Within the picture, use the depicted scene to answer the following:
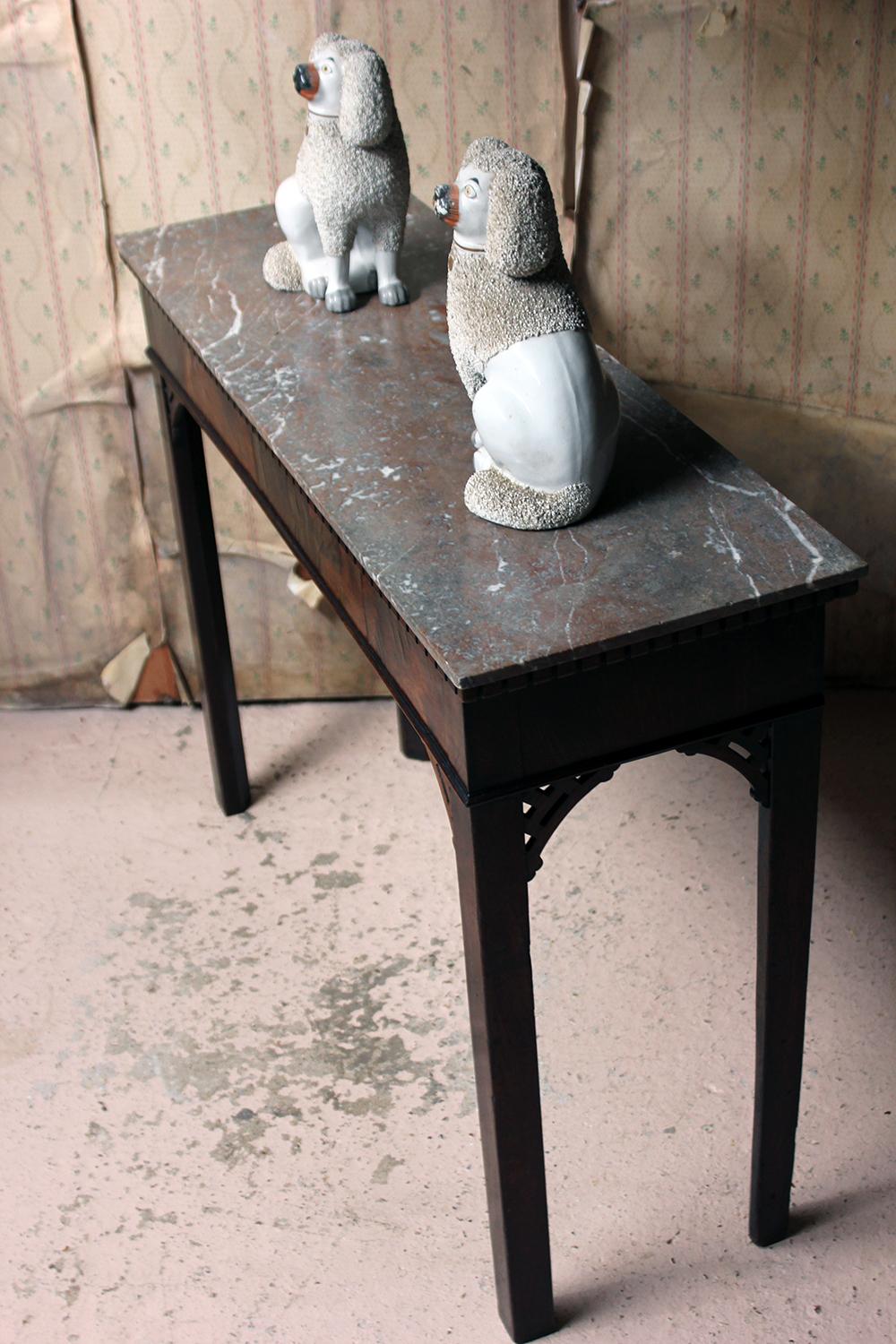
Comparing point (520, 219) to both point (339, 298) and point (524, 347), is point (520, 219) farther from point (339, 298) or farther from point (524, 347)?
point (339, 298)

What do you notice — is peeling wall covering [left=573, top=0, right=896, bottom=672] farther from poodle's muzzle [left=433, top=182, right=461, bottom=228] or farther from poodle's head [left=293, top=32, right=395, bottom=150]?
poodle's muzzle [left=433, top=182, right=461, bottom=228]

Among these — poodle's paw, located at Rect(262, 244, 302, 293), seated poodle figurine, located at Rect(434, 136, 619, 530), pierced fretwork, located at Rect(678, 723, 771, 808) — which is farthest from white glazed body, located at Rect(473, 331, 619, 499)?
poodle's paw, located at Rect(262, 244, 302, 293)

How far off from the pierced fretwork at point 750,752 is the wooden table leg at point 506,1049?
0.73ft

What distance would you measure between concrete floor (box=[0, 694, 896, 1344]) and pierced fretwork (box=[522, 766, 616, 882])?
72 centimetres

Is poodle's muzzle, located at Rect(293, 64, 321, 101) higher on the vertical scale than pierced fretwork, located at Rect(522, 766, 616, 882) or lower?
higher

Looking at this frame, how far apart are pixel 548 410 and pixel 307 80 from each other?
765 mm

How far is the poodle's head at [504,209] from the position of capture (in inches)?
62.4

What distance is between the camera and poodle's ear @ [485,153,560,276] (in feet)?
5.19

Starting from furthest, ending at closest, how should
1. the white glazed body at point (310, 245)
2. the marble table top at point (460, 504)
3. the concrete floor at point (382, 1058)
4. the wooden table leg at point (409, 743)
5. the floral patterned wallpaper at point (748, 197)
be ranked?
the wooden table leg at point (409, 743), the floral patterned wallpaper at point (748, 197), the white glazed body at point (310, 245), the concrete floor at point (382, 1058), the marble table top at point (460, 504)

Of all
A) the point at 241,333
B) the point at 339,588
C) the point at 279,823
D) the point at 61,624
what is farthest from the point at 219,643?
the point at 339,588

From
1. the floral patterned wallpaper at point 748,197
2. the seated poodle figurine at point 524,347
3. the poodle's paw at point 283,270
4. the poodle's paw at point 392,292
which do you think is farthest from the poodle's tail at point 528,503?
the floral patterned wallpaper at point 748,197

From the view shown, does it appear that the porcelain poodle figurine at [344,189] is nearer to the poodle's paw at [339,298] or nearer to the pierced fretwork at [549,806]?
the poodle's paw at [339,298]

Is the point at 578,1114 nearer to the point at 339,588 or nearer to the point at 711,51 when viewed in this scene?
the point at 339,588

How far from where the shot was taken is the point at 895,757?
115 inches
